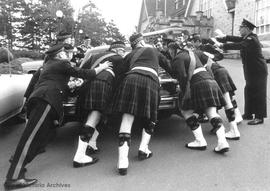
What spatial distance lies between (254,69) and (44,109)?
12.9 ft

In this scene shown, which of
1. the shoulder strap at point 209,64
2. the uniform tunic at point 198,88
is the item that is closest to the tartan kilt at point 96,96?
the uniform tunic at point 198,88

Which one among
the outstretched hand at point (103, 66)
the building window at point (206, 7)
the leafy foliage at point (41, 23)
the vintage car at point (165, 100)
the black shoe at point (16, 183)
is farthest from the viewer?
the leafy foliage at point (41, 23)

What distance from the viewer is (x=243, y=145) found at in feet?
17.6

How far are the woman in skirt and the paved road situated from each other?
37 cm

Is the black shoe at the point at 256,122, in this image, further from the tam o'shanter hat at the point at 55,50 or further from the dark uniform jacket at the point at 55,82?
the tam o'shanter hat at the point at 55,50

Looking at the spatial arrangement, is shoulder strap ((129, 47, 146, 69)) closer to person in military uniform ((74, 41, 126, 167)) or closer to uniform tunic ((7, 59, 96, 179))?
person in military uniform ((74, 41, 126, 167))

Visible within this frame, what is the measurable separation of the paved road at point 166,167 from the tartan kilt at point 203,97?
2.21ft

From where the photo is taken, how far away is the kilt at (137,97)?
4.63 m

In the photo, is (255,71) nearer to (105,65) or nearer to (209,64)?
(209,64)

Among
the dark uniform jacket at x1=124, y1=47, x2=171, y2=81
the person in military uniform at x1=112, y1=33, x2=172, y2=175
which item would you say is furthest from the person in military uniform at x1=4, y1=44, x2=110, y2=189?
the person in military uniform at x1=112, y1=33, x2=172, y2=175

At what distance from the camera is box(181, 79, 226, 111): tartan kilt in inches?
201

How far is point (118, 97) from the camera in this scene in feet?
15.6

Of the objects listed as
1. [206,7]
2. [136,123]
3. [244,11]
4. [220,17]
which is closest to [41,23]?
[206,7]

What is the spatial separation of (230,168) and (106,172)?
158cm
